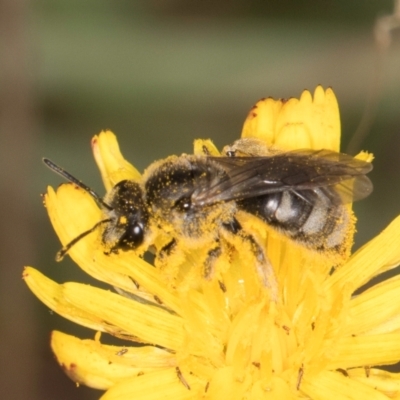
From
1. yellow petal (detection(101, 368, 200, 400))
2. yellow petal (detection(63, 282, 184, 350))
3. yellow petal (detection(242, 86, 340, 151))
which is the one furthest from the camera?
yellow petal (detection(242, 86, 340, 151))

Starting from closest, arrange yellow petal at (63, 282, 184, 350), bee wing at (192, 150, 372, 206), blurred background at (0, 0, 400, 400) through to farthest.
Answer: bee wing at (192, 150, 372, 206)
yellow petal at (63, 282, 184, 350)
blurred background at (0, 0, 400, 400)

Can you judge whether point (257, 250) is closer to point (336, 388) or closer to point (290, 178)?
point (290, 178)

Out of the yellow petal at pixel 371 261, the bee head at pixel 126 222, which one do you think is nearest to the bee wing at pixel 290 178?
the bee head at pixel 126 222

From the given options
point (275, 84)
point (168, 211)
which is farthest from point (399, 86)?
point (168, 211)

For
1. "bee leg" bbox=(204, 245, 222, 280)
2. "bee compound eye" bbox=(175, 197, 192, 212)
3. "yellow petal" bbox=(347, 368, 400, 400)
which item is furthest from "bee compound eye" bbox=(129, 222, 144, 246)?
"yellow petal" bbox=(347, 368, 400, 400)

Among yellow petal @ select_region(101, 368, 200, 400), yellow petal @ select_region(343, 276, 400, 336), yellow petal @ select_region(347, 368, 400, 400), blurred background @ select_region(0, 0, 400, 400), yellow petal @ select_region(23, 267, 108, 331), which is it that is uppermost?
blurred background @ select_region(0, 0, 400, 400)

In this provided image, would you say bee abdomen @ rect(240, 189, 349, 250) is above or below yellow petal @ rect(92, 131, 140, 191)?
below

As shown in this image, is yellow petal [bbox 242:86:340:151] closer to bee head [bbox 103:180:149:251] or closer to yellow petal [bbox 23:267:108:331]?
bee head [bbox 103:180:149:251]

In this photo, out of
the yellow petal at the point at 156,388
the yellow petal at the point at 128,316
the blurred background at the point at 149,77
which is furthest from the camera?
the blurred background at the point at 149,77

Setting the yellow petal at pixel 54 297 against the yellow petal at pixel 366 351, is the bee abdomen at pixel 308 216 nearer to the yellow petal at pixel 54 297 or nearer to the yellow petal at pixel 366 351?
the yellow petal at pixel 366 351
